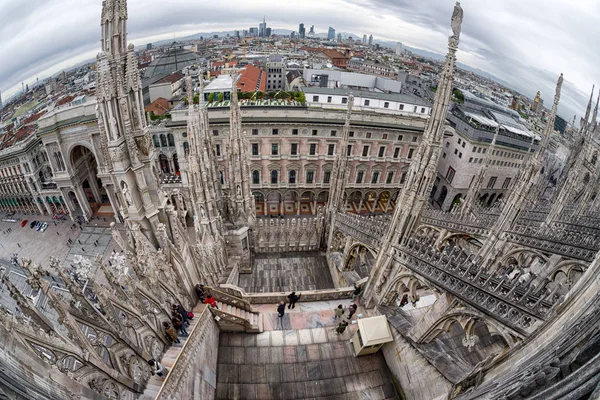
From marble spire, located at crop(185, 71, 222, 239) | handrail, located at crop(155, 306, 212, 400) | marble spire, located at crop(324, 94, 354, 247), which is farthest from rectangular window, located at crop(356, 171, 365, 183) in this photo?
handrail, located at crop(155, 306, 212, 400)

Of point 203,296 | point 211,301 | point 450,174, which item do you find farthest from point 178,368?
point 450,174

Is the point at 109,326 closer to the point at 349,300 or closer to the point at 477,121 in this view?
the point at 349,300

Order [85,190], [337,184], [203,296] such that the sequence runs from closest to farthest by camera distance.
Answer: [203,296] < [337,184] < [85,190]

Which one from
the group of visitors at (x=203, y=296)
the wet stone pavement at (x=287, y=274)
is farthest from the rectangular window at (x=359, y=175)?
the group of visitors at (x=203, y=296)

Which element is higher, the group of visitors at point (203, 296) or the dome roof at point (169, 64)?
the dome roof at point (169, 64)

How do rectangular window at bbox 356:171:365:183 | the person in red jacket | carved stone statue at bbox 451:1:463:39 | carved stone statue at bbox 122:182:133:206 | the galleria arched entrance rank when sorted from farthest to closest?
rectangular window at bbox 356:171:365:183 → the galleria arched entrance → the person in red jacket → carved stone statue at bbox 451:1:463:39 → carved stone statue at bbox 122:182:133:206

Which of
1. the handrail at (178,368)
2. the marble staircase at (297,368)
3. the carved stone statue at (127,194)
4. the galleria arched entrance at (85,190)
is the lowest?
the marble staircase at (297,368)

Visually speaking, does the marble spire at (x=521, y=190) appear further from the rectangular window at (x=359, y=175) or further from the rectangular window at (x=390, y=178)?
the rectangular window at (x=390, y=178)

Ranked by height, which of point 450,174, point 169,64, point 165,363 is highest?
point 169,64

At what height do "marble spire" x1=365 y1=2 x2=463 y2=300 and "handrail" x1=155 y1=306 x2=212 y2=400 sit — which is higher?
"marble spire" x1=365 y1=2 x2=463 y2=300

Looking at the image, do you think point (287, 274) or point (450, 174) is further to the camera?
point (450, 174)

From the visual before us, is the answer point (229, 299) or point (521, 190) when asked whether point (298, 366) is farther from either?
point (521, 190)

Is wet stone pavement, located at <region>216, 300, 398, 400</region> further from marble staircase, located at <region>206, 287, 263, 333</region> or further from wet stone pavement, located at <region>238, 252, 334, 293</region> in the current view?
wet stone pavement, located at <region>238, 252, 334, 293</region>

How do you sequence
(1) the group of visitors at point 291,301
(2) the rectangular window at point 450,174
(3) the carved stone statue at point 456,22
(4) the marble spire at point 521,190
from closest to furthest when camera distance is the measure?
1. (3) the carved stone statue at point 456,22
2. (1) the group of visitors at point 291,301
3. (4) the marble spire at point 521,190
4. (2) the rectangular window at point 450,174
